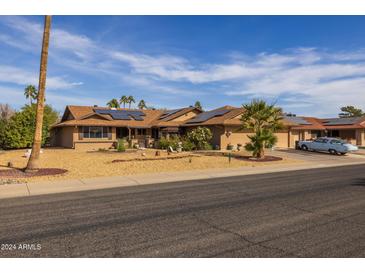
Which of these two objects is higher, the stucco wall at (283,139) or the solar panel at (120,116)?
the solar panel at (120,116)

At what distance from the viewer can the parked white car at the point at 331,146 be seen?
99.5 ft

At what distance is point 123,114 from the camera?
125 feet

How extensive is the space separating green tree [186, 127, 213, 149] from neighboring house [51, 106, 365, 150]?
4.81 ft

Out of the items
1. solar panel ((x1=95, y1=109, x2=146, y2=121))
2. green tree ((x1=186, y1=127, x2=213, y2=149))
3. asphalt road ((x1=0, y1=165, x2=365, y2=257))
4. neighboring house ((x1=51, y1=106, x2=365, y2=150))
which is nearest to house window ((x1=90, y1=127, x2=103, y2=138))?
neighboring house ((x1=51, y1=106, x2=365, y2=150))

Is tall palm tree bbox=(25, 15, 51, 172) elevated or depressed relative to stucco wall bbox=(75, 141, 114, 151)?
elevated

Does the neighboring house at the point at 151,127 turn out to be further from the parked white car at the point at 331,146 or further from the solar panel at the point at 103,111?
the parked white car at the point at 331,146

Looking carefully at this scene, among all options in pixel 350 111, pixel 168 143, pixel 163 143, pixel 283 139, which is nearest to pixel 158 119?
pixel 163 143

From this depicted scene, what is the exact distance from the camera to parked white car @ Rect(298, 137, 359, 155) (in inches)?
1194

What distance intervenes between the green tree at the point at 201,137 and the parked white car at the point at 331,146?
38.7ft

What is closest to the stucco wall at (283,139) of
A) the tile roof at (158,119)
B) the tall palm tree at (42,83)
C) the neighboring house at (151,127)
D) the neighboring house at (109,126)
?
the neighboring house at (151,127)

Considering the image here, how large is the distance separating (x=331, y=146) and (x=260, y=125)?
1109 centimetres

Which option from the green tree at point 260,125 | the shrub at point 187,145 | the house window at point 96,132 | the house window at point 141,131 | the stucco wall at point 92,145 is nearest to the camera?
the green tree at point 260,125

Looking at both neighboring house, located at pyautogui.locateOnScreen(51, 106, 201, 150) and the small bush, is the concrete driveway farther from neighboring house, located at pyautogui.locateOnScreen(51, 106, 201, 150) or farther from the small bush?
neighboring house, located at pyautogui.locateOnScreen(51, 106, 201, 150)

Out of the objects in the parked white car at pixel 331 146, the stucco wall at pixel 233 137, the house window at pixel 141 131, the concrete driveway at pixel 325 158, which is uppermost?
the house window at pixel 141 131
